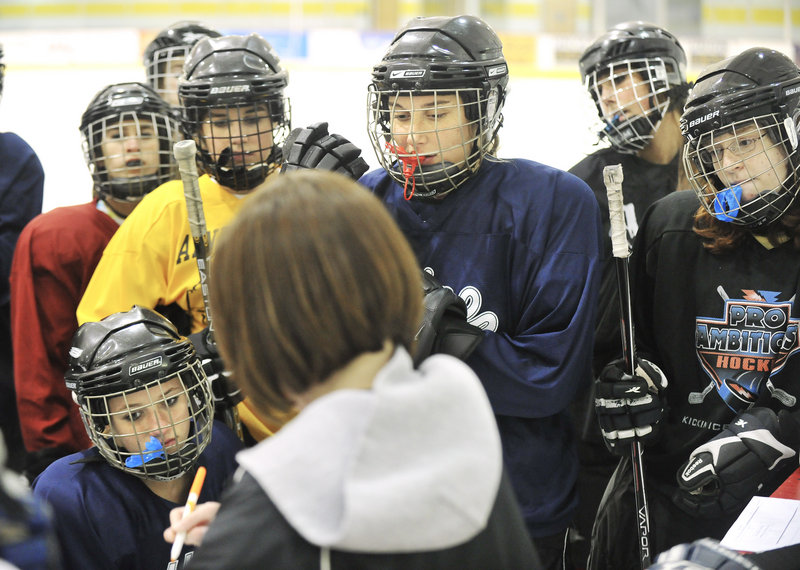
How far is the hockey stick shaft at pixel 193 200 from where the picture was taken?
1.59 meters

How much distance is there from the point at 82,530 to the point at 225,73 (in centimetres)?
99

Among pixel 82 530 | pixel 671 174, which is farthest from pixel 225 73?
pixel 671 174

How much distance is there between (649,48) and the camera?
2352 millimetres

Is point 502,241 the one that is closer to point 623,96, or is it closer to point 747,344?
point 747,344

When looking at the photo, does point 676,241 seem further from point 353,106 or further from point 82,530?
point 353,106

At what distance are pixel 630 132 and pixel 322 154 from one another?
95 cm

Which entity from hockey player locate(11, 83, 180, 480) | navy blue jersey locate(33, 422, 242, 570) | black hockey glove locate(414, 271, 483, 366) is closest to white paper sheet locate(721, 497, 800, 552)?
black hockey glove locate(414, 271, 483, 366)

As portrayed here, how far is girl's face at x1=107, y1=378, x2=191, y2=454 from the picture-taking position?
1562mm

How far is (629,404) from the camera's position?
1666 millimetres

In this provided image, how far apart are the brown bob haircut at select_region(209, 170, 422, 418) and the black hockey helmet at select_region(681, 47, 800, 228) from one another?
1.04 metres

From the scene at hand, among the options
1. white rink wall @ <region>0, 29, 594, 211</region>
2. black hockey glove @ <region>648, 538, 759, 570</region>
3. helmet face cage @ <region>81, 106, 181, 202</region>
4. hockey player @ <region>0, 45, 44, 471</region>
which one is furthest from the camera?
white rink wall @ <region>0, 29, 594, 211</region>

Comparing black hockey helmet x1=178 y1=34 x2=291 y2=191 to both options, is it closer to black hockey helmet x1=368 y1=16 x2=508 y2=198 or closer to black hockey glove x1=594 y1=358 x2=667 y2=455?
black hockey helmet x1=368 y1=16 x2=508 y2=198

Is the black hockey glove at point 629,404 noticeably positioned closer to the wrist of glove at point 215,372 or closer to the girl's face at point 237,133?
the wrist of glove at point 215,372

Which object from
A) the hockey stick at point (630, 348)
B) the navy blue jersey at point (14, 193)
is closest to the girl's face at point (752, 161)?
the hockey stick at point (630, 348)
